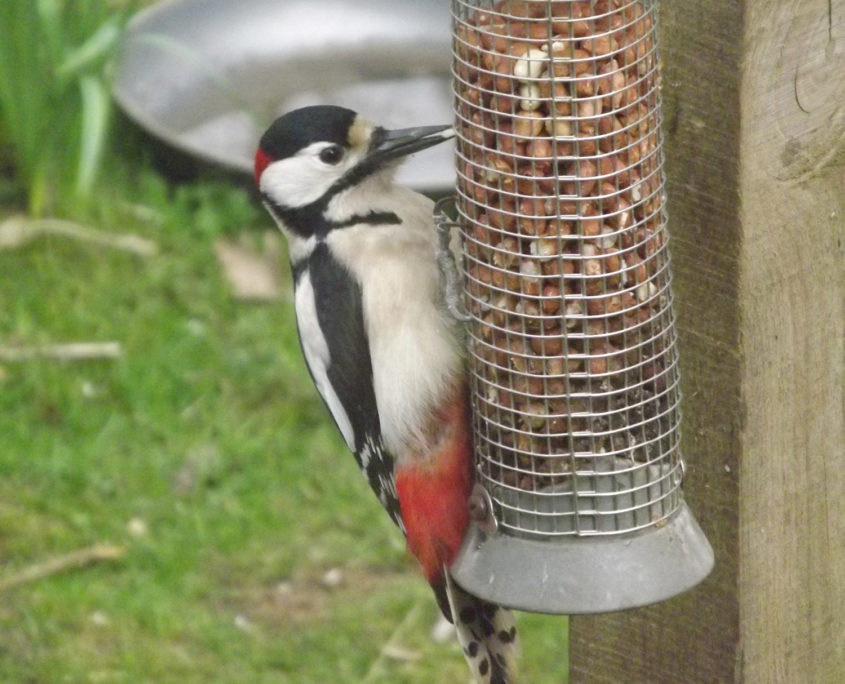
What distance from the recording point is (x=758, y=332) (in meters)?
2.48

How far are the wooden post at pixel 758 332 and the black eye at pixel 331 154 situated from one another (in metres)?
0.98

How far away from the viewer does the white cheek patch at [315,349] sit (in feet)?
11.0

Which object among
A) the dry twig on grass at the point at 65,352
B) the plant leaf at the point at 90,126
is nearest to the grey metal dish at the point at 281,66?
the plant leaf at the point at 90,126

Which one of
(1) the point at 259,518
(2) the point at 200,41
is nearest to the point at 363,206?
(1) the point at 259,518

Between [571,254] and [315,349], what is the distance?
950mm

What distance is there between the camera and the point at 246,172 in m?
6.21

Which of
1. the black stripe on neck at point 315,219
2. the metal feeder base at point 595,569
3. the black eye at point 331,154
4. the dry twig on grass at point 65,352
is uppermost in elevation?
the black eye at point 331,154

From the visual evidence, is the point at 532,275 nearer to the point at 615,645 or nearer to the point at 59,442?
the point at 615,645

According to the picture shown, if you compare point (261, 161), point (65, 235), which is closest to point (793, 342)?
point (261, 161)

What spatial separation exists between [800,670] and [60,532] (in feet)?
9.53

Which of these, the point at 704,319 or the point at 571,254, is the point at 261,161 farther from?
the point at 704,319

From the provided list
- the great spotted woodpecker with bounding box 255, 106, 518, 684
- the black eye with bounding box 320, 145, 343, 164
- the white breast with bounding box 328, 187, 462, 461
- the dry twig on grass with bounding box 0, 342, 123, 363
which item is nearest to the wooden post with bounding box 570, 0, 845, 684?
the great spotted woodpecker with bounding box 255, 106, 518, 684

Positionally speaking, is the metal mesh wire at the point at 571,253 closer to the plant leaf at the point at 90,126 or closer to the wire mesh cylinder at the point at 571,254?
the wire mesh cylinder at the point at 571,254

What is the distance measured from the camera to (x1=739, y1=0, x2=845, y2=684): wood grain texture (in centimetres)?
236
